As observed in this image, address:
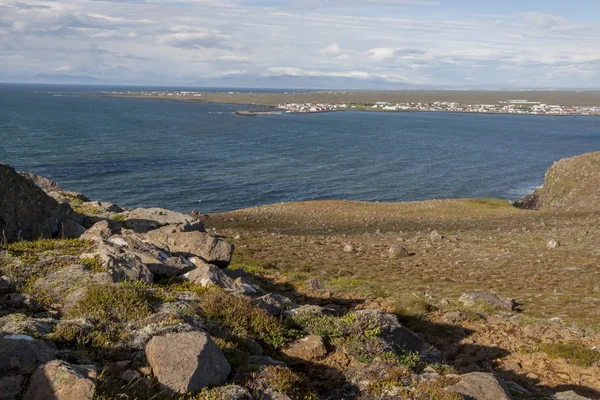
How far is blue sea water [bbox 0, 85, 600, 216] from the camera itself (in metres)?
65.2

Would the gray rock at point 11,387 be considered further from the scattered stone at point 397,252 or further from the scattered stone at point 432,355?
the scattered stone at point 397,252

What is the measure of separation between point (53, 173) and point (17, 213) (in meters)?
58.7

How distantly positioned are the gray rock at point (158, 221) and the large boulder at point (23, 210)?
3735mm

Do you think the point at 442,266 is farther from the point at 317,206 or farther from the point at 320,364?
the point at 317,206

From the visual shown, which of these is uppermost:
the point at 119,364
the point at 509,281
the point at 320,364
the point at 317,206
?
the point at 119,364

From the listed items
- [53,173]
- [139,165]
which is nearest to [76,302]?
[53,173]

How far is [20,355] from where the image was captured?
270 inches

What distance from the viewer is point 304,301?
50.7 ft

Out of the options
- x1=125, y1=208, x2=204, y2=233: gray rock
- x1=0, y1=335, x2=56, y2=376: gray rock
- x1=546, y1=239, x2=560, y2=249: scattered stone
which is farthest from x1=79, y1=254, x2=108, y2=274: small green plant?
x1=546, y1=239, x2=560, y2=249: scattered stone

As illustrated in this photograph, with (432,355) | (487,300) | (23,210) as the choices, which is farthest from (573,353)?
(23,210)

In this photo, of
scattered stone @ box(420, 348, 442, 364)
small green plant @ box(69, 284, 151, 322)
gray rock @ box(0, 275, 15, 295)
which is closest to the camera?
small green plant @ box(69, 284, 151, 322)

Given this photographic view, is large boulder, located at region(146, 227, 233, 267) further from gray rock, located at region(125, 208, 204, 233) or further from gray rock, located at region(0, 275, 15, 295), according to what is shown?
gray rock, located at region(0, 275, 15, 295)

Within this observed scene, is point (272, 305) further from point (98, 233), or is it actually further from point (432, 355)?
point (98, 233)

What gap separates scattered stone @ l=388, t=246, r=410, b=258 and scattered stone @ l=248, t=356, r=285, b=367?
16.7m
